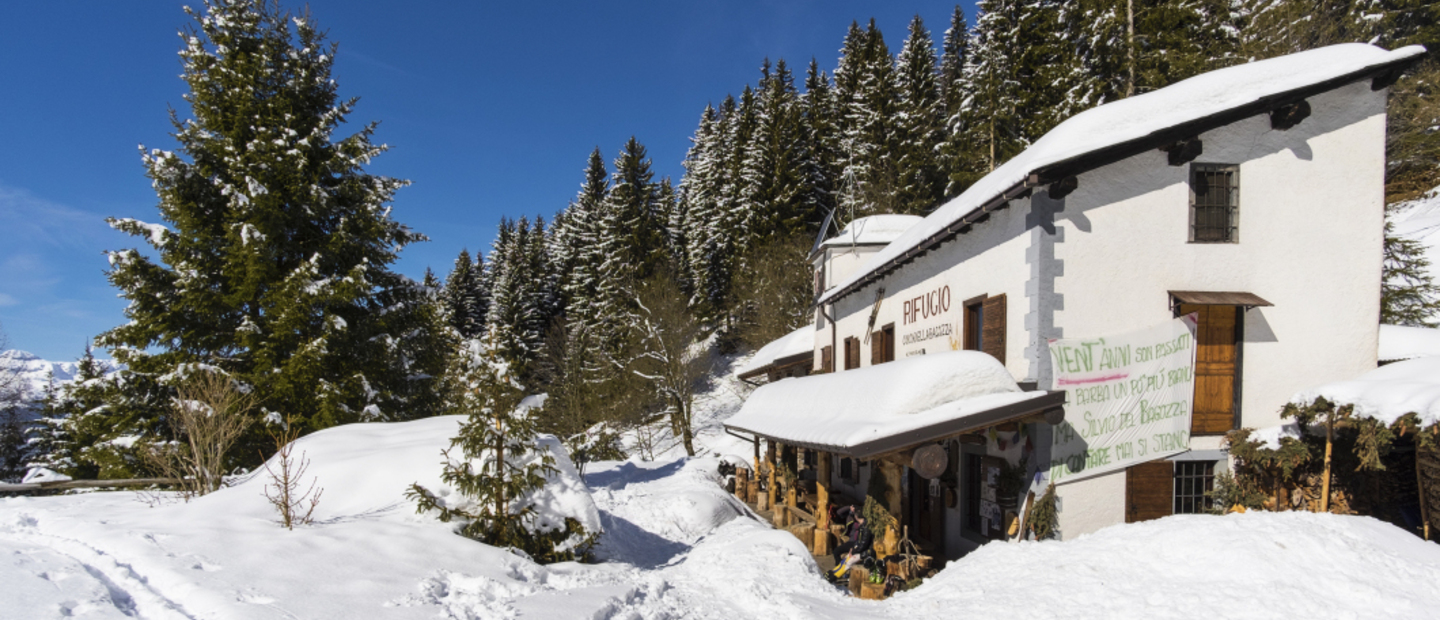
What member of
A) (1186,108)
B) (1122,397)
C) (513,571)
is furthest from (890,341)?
(513,571)

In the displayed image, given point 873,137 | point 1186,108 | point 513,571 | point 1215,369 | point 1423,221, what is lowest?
point 513,571

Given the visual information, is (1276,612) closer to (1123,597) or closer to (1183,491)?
(1123,597)

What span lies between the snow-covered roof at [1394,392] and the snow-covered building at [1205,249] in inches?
44.5

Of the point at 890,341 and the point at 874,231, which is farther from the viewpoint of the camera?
the point at 874,231

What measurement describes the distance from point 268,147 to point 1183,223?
1988 cm

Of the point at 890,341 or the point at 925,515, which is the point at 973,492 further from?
the point at 890,341

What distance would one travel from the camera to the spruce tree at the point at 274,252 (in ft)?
53.6

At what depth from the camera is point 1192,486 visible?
390 inches

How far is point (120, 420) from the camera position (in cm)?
1598

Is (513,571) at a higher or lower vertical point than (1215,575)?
lower

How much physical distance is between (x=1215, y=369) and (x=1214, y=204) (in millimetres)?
2445

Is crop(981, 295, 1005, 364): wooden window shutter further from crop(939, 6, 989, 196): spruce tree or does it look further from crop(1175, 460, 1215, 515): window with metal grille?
crop(939, 6, 989, 196): spruce tree

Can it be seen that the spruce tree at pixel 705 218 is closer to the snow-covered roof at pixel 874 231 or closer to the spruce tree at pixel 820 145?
the spruce tree at pixel 820 145

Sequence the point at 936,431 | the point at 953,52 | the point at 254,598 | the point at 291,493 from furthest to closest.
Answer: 1. the point at 953,52
2. the point at 291,493
3. the point at 936,431
4. the point at 254,598
